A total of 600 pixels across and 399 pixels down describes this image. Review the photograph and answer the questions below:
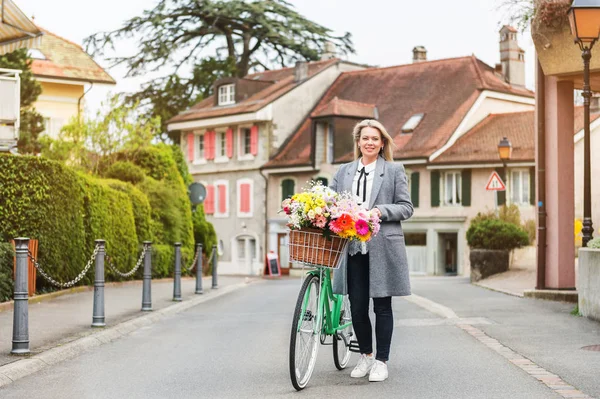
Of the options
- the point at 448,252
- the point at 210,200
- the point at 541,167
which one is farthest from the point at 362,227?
the point at 210,200

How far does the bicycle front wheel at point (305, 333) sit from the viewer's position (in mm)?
7445

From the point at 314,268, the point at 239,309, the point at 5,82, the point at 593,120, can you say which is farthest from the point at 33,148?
the point at 314,268

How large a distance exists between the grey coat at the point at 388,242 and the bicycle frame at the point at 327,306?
10cm

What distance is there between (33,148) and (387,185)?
92.2 feet

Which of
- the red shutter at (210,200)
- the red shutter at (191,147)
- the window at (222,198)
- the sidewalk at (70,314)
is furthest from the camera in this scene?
the red shutter at (191,147)

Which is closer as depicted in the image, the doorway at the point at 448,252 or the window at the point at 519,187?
the window at the point at 519,187

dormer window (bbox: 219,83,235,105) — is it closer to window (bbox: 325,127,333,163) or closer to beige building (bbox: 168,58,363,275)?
beige building (bbox: 168,58,363,275)

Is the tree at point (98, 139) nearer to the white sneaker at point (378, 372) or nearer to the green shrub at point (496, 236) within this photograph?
the green shrub at point (496, 236)

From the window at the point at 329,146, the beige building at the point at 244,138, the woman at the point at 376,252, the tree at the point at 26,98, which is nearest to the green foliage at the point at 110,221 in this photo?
the tree at the point at 26,98

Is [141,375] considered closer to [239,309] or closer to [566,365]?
[566,365]

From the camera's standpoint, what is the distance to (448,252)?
5134 cm

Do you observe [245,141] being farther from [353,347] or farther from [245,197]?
[353,347]

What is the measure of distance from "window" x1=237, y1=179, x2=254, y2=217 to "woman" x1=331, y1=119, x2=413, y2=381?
51.5 metres

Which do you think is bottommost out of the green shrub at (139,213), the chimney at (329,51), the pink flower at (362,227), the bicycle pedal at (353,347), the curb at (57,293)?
the curb at (57,293)
